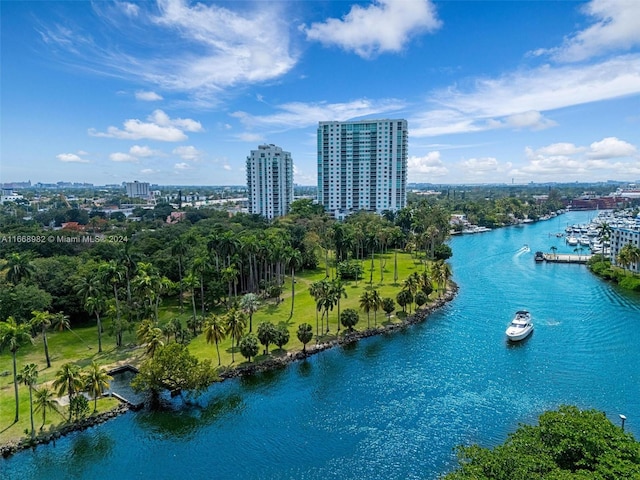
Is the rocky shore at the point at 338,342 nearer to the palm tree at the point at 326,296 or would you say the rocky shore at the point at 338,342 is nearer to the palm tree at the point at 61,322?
the palm tree at the point at 326,296

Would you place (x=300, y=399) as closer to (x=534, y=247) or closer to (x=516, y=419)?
(x=516, y=419)

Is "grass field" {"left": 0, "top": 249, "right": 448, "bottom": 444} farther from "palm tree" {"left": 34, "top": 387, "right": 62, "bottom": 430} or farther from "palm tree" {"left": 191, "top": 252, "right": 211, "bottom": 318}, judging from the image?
"palm tree" {"left": 191, "top": 252, "right": 211, "bottom": 318}

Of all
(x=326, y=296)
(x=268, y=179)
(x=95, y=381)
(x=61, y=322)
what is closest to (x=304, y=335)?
(x=326, y=296)

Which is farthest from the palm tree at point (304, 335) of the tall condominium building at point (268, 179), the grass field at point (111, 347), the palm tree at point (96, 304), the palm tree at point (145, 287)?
the tall condominium building at point (268, 179)

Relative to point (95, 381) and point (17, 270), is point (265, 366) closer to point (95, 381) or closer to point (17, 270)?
point (95, 381)

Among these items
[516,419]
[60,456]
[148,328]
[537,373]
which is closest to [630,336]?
[537,373]

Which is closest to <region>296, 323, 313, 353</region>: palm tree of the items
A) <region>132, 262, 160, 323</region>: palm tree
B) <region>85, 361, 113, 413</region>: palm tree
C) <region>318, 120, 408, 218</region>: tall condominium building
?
<region>132, 262, 160, 323</region>: palm tree
